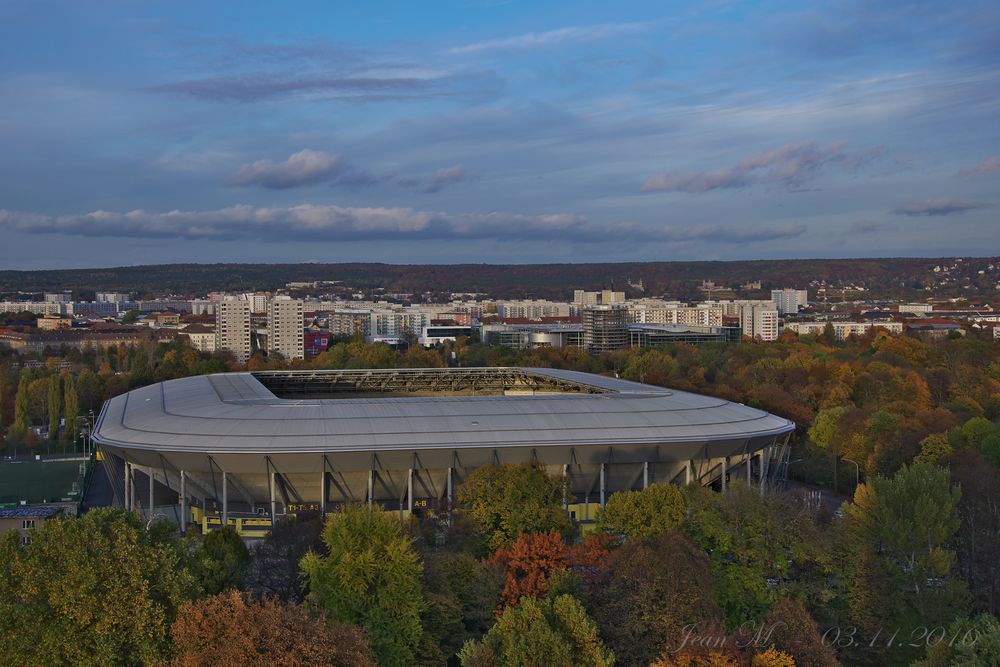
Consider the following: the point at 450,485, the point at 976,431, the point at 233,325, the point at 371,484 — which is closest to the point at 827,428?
the point at 976,431

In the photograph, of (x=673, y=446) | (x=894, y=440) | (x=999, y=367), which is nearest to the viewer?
(x=673, y=446)

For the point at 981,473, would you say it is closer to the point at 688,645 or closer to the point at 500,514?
the point at 500,514

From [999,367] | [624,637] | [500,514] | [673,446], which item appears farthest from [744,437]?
[999,367]

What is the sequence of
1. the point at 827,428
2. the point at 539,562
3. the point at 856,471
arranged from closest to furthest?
the point at 539,562, the point at 856,471, the point at 827,428

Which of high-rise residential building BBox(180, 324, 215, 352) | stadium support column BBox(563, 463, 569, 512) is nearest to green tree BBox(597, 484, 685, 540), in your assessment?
stadium support column BBox(563, 463, 569, 512)

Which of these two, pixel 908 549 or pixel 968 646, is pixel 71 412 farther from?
pixel 968 646

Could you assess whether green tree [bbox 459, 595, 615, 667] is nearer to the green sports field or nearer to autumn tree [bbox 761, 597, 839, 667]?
autumn tree [bbox 761, 597, 839, 667]
